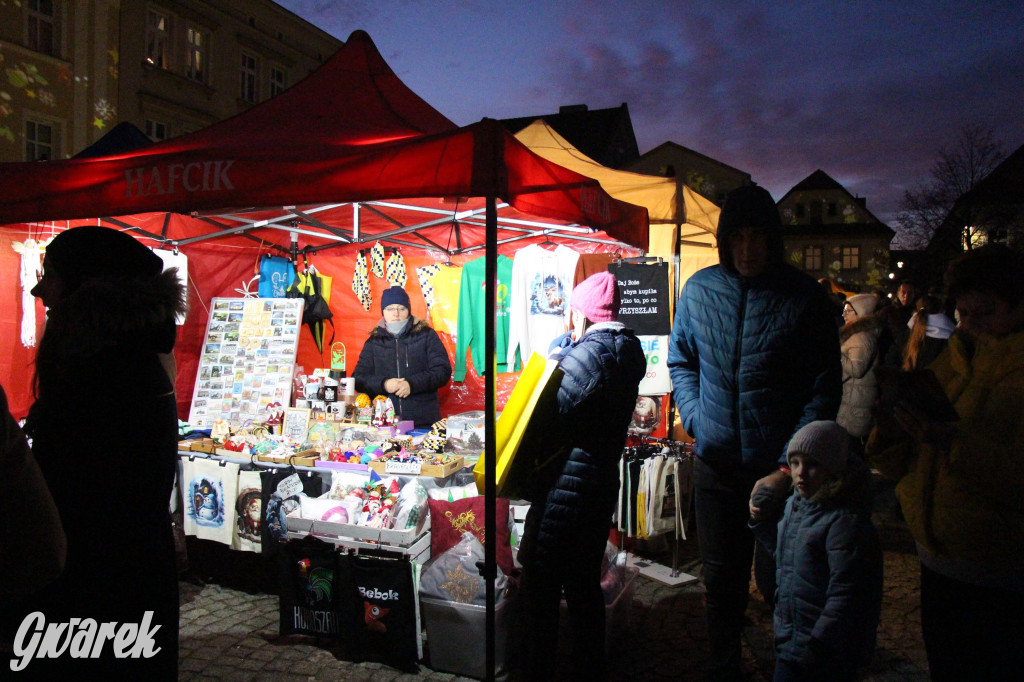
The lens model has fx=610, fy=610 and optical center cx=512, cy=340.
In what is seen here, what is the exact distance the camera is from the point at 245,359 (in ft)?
17.2

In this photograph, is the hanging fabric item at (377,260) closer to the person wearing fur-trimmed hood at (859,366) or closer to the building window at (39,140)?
the person wearing fur-trimmed hood at (859,366)

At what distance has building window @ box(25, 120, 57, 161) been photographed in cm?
1191

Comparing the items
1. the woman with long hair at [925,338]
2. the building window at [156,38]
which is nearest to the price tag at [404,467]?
the woman with long hair at [925,338]

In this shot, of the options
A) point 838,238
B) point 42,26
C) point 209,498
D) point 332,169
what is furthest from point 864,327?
point 838,238

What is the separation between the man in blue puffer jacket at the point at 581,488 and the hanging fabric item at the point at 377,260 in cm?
378

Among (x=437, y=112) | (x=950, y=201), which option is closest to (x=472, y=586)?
(x=437, y=112)

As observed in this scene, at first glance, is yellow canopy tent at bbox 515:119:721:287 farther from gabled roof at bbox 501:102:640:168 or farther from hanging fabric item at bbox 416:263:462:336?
gabled roof at bbox 501:102:640:168

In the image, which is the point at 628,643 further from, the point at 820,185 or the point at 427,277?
the point at 820,185

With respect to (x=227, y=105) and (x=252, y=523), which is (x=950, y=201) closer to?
(x=227, y=105)

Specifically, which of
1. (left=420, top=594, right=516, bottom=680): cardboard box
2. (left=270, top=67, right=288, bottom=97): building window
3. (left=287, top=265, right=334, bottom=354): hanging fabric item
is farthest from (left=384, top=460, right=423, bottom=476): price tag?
(left=270, top=67, right=288, bottom=97): building window

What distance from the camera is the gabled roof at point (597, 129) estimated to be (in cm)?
2611

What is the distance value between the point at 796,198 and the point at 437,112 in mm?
42743

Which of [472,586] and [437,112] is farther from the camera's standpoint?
[437,112]

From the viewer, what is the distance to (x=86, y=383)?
61.4 inches
